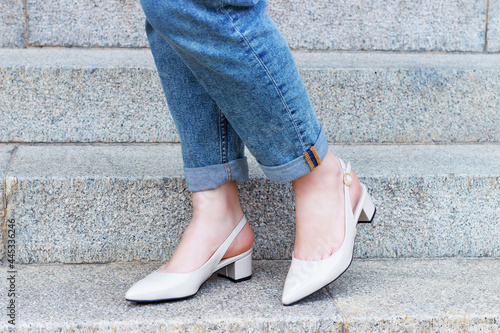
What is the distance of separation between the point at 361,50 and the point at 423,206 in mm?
800

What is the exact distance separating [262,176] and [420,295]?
437 millimetres

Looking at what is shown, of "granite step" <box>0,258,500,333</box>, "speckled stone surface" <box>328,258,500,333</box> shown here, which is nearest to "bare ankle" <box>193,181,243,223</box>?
"granite step" <box>0,258,500,333</box>

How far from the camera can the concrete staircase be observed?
2.93ft

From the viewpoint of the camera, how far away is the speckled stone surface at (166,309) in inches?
32.7

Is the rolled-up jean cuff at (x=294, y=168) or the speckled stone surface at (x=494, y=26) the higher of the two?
the rolled-up jean cuff at (x=294, y=168)

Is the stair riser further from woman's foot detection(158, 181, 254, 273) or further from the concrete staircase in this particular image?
woman's foot detection(158, 181, 254, 273)

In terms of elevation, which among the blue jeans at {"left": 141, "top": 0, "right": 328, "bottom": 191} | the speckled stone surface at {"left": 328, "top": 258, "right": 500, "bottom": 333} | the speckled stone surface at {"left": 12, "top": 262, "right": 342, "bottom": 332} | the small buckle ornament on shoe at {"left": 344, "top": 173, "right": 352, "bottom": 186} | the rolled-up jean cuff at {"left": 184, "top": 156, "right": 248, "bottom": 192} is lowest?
the speckled stone surface at {"left": 328, "top": 258, "right": 500, "bottom": 333}

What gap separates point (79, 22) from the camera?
169cm

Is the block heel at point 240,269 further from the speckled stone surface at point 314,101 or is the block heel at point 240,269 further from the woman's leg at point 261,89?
the speckled stone surface at point 314,101

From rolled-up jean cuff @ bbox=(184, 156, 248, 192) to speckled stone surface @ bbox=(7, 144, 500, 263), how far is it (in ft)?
0.60

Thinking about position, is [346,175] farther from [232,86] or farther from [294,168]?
[232,86]

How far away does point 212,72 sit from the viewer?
0.77 m

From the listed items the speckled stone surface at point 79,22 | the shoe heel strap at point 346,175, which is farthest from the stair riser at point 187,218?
the speckled stone surface at point 79,22

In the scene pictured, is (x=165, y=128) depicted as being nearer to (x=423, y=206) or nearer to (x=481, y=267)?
(x=423, y=206)
